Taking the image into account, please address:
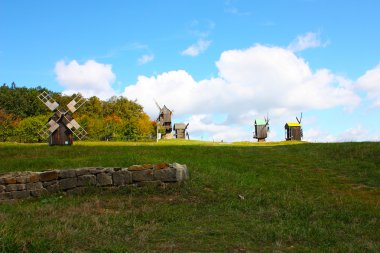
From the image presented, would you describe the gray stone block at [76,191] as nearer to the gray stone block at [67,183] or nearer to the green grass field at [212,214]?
the gray stone block at [67,183]

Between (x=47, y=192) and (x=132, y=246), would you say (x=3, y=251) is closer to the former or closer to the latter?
(x=132, y=246)

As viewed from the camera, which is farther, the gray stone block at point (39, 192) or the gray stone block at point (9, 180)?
the gray stone block at point (9, 180)

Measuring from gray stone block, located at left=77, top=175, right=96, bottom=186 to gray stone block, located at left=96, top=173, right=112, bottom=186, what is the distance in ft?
0.49

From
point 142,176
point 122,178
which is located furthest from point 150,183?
point 122,178

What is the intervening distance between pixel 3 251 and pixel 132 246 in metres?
2.15

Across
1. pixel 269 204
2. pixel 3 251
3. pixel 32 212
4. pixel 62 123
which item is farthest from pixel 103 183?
pixel 62 123

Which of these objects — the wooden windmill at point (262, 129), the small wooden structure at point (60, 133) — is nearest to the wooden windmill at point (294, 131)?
the wooden windmill at point (262, 129)

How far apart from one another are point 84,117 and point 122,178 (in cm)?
5934

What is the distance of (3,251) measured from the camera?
578cm

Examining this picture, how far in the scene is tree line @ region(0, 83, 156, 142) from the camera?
62.0 meters

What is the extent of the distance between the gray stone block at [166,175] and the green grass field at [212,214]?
1.44 ft

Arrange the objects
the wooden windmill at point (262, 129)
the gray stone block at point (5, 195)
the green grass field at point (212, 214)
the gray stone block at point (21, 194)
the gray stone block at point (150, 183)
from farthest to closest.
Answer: the wooden windmill at point (262, 129), the gray stone block at point (5, 195), the gray stone block at point (21, 194), the gray stone block at point (150, 183), the green grass field at point (212, 214)

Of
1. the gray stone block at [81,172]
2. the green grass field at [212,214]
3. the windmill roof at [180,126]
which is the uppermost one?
the windmill roof at [180,126]

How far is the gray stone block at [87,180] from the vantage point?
13.9 meters
